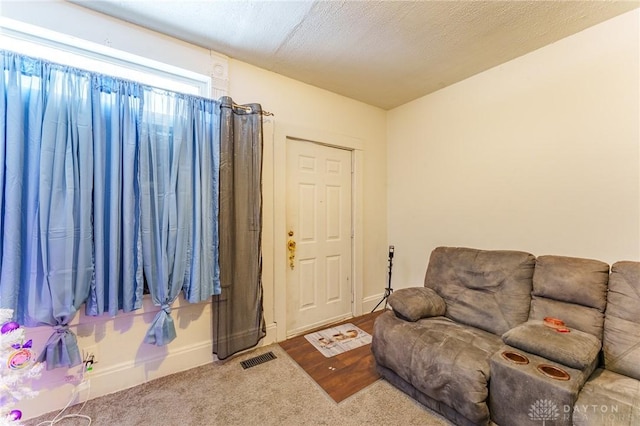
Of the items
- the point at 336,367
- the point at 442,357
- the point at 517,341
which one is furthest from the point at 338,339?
the point at 517,341

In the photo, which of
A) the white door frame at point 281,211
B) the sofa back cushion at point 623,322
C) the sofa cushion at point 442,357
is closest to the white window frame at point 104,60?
the white door frame at point 281,211

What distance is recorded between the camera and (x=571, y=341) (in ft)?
4.65

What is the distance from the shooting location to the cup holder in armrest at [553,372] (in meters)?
1.27

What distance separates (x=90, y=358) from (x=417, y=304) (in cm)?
232

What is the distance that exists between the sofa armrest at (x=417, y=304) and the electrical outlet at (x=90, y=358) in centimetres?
213

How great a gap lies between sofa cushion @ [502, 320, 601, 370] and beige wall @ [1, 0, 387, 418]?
1791 mm

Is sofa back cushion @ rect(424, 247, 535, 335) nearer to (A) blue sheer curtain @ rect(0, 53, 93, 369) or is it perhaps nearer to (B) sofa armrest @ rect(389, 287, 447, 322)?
(B) sofa armrest @ rect(389, 287, 447, 322)

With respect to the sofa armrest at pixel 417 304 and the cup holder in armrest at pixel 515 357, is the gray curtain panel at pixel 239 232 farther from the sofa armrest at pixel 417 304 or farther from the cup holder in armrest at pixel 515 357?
the cup holder in armrest at pixel 515 357

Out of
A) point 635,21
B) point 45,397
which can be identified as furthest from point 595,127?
point 45,397

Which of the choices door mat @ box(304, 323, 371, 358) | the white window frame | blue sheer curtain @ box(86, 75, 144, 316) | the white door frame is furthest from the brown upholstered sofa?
the white window frame

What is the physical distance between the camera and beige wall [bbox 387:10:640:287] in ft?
5.98

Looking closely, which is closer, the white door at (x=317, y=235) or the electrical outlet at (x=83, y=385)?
the electrical outlet at (x=83, y=385)

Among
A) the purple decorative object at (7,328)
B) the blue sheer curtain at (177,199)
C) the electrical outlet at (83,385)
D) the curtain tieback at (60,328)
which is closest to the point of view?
the purple decorative object at (7,328)

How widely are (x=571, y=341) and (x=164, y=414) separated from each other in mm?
2403
